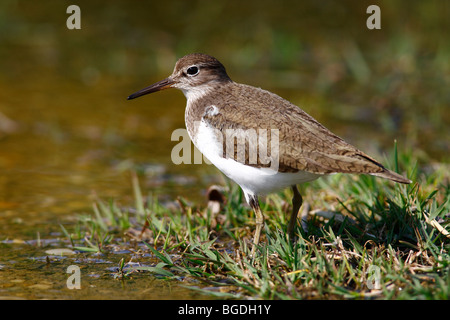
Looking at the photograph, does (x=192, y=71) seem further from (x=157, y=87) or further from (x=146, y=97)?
(x=146, y=97)

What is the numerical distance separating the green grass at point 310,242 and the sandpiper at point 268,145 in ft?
1.35

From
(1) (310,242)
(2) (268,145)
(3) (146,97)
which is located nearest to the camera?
(2) (268,145)

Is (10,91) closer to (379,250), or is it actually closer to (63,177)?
(63,177)

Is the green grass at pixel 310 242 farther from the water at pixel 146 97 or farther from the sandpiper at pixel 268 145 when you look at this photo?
the sandpiper at pixel 268 145

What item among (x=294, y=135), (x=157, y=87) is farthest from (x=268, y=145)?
(x=157, y=87)

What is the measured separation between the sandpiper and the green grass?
1.35 feet

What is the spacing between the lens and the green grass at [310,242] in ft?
14.1

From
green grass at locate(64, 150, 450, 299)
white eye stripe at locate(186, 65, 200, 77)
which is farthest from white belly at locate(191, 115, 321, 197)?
white eye stripe at locate(186, 65, 200, 77)

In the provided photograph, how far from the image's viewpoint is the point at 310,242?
4988 mm

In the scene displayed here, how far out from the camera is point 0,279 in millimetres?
4684

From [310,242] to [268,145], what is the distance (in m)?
0.82

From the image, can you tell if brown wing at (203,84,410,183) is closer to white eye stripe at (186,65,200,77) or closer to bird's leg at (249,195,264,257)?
bird's leg at (249,195,264,257)

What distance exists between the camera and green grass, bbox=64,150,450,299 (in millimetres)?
4312

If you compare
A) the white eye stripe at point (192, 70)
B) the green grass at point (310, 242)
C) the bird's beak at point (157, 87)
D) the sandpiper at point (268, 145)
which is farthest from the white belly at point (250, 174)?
the bird's beak at point (157, 87)
